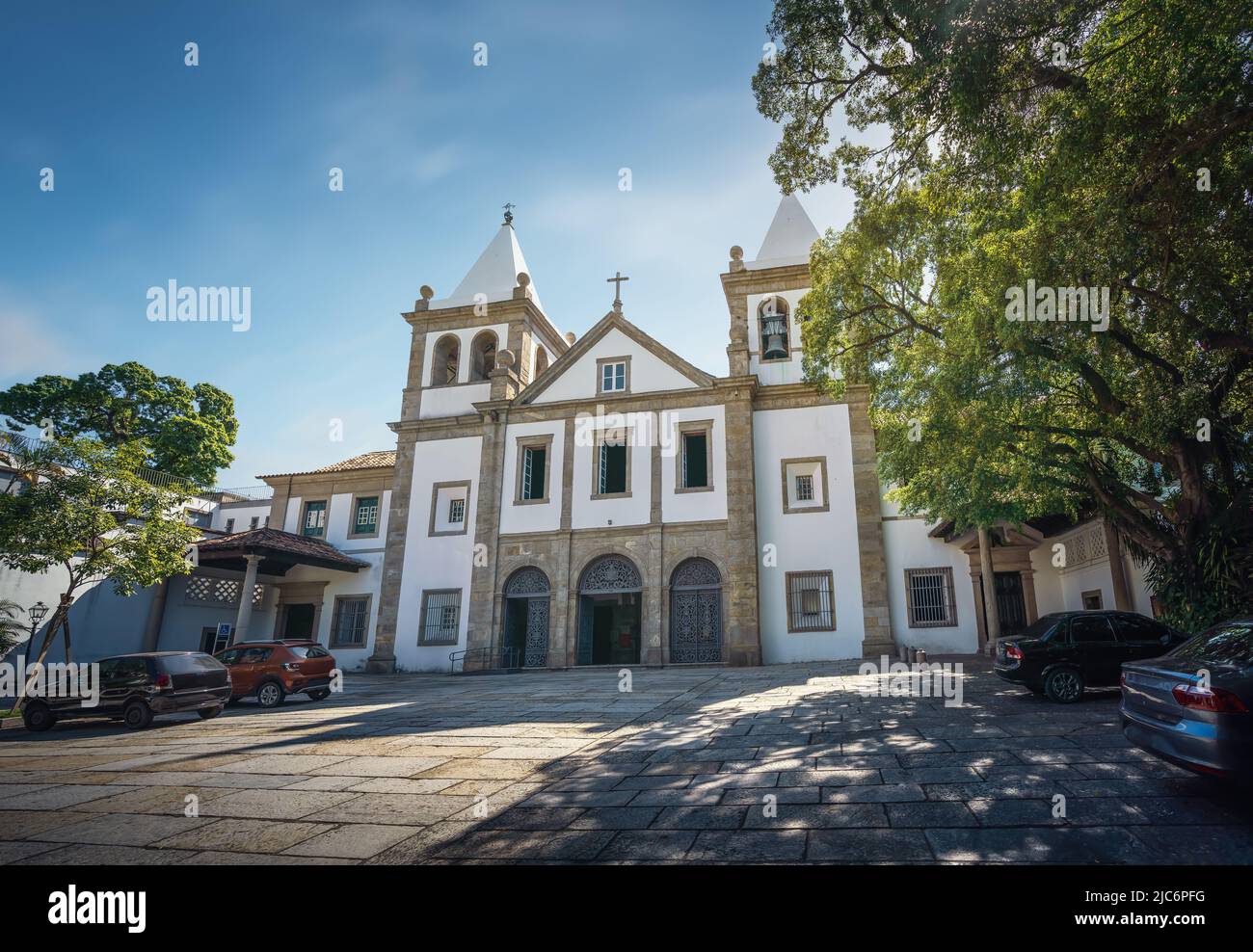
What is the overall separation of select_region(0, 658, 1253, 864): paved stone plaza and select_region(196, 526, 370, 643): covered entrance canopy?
10406 millimetres

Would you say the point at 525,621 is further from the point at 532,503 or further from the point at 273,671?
the point at 273,671

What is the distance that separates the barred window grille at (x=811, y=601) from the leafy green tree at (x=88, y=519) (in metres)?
16.4

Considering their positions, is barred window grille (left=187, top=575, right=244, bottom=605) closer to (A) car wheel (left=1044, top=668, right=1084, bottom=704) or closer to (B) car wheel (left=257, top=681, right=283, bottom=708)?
(B) car wheel (left=257, top=681, right=283, bottom=708)

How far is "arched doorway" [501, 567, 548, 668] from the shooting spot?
2245 cm

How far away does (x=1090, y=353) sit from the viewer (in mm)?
10398

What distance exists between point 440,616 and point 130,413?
22127 millimetres

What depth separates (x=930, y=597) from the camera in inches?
806

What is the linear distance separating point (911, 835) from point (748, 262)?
2317 centimetres

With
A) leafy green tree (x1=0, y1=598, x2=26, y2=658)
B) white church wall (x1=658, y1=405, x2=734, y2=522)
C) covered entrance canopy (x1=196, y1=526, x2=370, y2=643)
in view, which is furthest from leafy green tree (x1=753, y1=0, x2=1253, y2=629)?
leafy green tree (x1=0, y1=598, x2=26, y2=658)

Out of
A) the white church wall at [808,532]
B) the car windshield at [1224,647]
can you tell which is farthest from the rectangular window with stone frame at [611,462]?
the car windshield at [1224,647]

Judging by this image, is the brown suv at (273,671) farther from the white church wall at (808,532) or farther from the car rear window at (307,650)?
the white church wall at (808,532)

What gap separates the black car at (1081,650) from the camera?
10.2m
